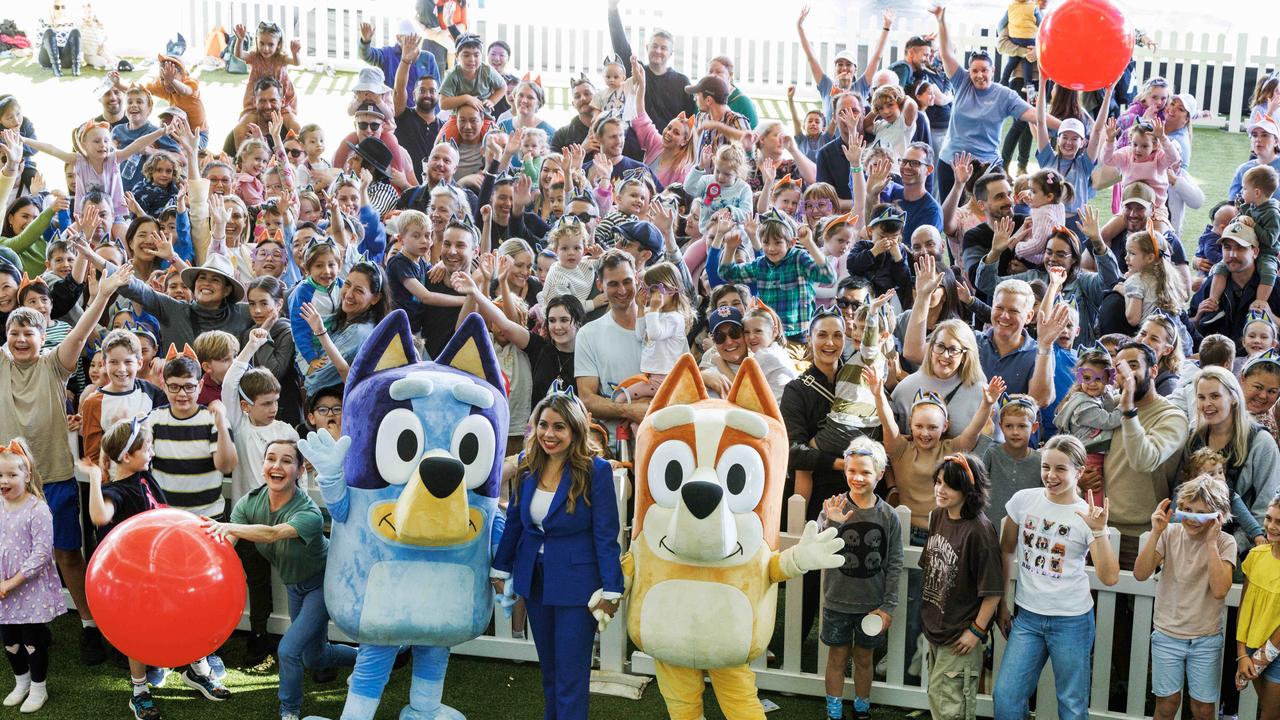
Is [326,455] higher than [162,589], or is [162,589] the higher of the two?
[326,455]

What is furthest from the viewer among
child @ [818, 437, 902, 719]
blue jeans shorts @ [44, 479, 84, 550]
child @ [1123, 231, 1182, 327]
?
child @ [1123, 231, 1182, 327]

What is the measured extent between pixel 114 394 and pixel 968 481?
4.07 meters

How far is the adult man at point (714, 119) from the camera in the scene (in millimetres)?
11367

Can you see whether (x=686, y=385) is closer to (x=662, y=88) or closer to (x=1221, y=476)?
(x=1221, y=476)

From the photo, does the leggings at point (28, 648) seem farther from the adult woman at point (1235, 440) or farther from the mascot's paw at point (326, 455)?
the adult woman at point (1235, 440)

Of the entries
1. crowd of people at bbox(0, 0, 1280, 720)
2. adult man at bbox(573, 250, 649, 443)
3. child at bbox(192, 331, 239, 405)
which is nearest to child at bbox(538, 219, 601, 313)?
crowd of people at bbox(0, 0, 1280, 720)

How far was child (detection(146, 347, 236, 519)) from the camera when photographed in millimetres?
6754

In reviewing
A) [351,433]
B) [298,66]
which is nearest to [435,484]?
[351,433]

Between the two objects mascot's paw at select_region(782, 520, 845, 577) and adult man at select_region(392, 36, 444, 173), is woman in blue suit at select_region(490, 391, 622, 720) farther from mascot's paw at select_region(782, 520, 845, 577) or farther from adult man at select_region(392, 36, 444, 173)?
adult man at select_region(392, 36, 444, 173)

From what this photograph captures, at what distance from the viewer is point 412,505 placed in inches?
221

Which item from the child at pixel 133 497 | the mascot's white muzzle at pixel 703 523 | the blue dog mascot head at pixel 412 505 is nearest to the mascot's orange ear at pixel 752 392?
the mascot's white muzzle at pixel 703 523

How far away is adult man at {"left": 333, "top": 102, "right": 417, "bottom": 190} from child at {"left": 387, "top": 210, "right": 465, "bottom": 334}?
3241mm

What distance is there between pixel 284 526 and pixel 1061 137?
7.02 meters

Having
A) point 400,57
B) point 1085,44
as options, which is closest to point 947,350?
point 1085,44
